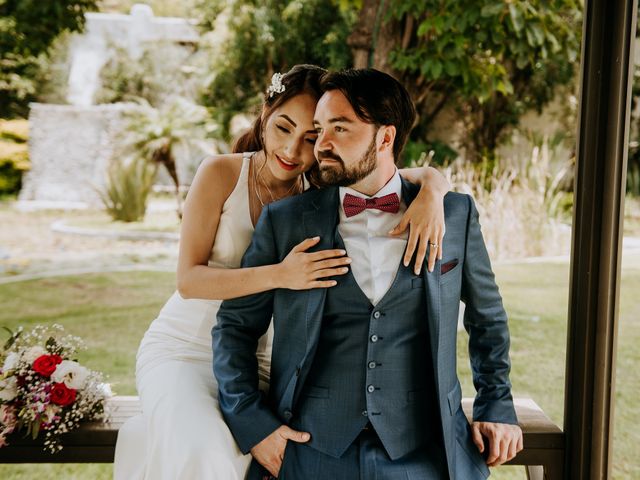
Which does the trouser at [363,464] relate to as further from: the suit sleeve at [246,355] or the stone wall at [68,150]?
the stone wall at [68,150]

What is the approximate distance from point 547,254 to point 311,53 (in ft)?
22.5

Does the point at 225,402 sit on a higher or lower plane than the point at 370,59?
lower

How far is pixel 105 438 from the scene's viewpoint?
240 cm

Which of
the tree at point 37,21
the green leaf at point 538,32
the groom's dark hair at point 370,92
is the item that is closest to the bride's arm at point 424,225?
the groom's dark hair at point 370,92

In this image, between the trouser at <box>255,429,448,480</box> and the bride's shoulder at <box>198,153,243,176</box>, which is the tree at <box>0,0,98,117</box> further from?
the trouser at <box>255,429,448,480</box>

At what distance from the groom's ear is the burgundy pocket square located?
0.39 meters

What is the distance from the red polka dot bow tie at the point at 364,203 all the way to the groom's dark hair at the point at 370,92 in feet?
0.72

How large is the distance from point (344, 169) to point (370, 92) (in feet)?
0.77

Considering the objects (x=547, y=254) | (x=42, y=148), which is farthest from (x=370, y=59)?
(x=42, y=148)

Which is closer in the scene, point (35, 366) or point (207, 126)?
point (35, 366)

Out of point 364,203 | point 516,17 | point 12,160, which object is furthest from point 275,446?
point 12,160

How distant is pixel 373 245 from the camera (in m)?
2.06

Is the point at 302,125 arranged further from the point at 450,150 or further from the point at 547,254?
the point at 450,150

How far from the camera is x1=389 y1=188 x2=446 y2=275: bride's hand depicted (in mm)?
1983
